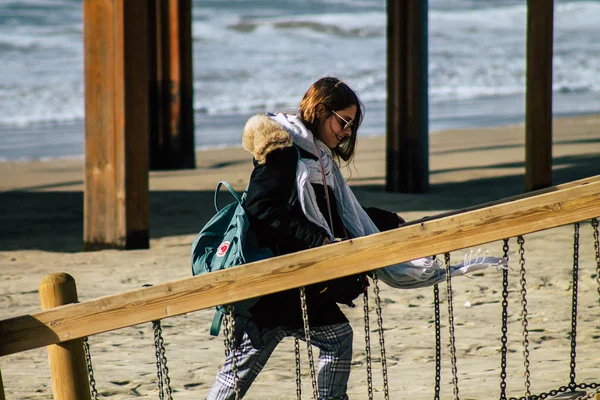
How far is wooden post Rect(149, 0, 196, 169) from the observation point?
40.8ft

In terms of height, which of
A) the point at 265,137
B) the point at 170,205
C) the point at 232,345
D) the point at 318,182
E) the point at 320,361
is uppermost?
the point at 265,137

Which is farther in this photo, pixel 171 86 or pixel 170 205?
pixel 171 86

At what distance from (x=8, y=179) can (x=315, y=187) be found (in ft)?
32.5

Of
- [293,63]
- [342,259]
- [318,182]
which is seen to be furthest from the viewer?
[293,63]

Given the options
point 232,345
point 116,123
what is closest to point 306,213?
point 232,345

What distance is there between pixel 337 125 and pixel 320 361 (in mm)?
851

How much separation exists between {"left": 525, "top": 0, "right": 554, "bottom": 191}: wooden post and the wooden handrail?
6.17 metres

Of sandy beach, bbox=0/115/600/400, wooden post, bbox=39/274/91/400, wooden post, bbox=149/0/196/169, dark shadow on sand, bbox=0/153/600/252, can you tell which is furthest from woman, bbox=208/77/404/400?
wooden post, bbox=149/0/196/169

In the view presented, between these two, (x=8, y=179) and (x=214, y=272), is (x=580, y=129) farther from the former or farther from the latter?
(x=214, y=272)

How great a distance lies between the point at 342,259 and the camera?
9.80 ft

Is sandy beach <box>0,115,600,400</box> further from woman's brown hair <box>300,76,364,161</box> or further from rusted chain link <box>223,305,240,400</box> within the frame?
woman's brown hair <box>300,76,364,161</box>

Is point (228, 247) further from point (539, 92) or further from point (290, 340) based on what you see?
point (539, 92)

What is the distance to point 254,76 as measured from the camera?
101 feet

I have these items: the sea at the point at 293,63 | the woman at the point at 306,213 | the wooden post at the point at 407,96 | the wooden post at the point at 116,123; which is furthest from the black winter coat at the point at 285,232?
the sea at the point at 293,63
